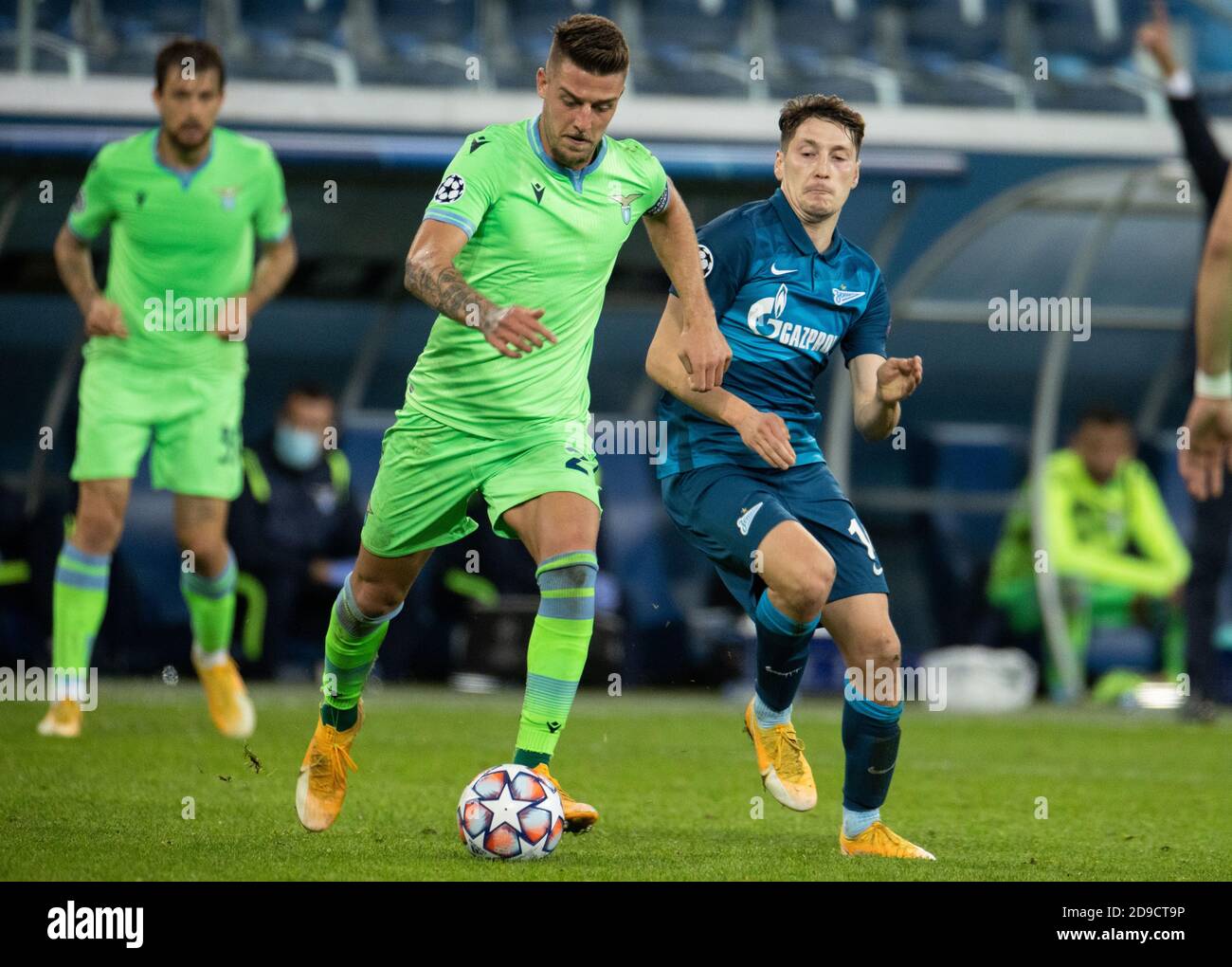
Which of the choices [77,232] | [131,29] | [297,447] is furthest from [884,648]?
[131,29]

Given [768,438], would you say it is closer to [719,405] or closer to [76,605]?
[719,405]

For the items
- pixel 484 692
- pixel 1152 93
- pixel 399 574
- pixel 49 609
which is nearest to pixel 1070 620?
pixel 484 692

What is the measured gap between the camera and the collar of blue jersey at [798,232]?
530cm

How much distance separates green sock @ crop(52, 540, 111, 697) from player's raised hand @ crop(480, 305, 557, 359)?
352 centimetres

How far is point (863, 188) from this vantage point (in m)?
11.5

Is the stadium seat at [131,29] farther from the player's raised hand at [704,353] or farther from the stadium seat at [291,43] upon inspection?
the player's raised hand at [704,353]

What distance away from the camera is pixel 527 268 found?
4926 millimetres

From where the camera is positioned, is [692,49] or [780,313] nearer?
[780,313]

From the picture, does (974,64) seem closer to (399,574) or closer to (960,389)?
(960,389)

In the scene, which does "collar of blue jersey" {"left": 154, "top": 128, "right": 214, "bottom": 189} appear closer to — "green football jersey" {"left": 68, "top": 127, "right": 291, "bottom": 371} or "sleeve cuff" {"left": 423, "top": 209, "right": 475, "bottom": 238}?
"green football jersey" {"left": 68, "top": 127, "right": 291, "bottom": 371}

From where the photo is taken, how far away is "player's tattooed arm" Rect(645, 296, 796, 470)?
493cm

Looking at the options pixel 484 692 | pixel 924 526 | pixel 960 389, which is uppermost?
pixel 960 389

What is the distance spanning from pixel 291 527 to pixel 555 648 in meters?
5.98

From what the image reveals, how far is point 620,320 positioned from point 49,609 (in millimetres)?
4257
